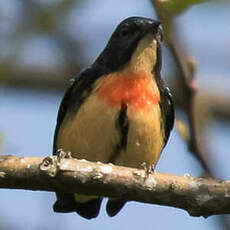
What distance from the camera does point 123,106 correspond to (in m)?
4.91

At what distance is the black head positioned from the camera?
16.3 ft

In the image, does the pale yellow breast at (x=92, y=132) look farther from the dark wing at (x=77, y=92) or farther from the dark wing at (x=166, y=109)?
the dark wing at (x=166, y=109)

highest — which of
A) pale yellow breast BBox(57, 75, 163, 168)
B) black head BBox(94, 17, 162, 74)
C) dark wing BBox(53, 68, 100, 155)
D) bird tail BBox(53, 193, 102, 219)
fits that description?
black head BBox(94, 17, 162, 74)

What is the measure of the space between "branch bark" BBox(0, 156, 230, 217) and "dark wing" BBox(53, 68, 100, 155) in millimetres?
1252

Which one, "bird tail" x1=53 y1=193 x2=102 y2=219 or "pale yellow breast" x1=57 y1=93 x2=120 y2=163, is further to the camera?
"bird tail" x1=53 y1=193 x2=102 y2=219

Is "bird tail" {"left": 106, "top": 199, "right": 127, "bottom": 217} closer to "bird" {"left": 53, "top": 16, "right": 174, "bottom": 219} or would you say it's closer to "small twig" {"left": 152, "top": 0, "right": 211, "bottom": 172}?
"bird" {"left": 53, "top": 16, "right": 174, "bottom": 219}

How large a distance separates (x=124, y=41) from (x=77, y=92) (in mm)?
494

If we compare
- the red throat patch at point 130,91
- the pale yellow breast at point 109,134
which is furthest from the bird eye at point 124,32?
the pale yellow breast at point 109,134

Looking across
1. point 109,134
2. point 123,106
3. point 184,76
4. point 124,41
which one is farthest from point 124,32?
point 184,76

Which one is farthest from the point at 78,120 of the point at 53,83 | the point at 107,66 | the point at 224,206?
the point at 53,83

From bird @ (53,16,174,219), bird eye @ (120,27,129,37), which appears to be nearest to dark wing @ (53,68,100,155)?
bird @ (53,16,174,219)

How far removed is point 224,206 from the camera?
3723mm

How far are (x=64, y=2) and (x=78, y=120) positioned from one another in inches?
32.3

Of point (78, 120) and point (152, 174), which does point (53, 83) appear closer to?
point (78, 120)
